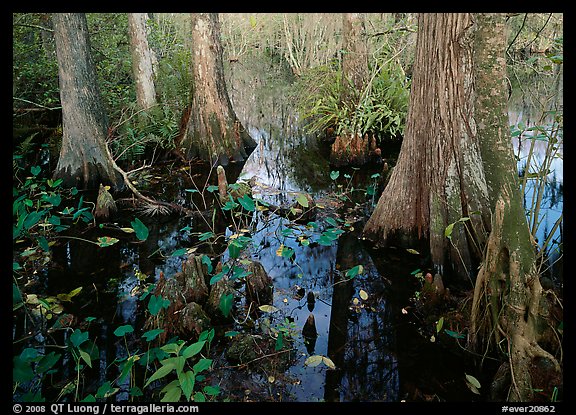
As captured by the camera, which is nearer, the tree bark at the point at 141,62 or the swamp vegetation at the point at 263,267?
the swamp vegetation at the point at 263,267

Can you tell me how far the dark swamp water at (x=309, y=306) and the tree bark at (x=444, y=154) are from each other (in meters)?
0.49

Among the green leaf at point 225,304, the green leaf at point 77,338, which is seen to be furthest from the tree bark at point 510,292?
the green leaf at point 77,338

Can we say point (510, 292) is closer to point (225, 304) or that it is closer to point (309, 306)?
point (309, 306)

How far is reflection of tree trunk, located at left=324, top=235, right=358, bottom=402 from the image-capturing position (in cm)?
309

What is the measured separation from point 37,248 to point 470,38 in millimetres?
4917

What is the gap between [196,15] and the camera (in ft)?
27.9

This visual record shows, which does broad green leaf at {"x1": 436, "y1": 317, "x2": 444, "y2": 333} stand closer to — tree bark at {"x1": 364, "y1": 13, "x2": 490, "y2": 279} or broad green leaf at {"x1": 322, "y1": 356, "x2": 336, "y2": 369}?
A: tree bark at {"x1": 364, "y1": 13, "x2": 490, "y2": 279}

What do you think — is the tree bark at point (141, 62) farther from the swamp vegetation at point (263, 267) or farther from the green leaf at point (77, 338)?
the green leaf at point (77, 338)

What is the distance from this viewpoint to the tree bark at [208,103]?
28.5 ft

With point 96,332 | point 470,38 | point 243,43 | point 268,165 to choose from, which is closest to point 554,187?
point 470,38

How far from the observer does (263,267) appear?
4383 millimetres

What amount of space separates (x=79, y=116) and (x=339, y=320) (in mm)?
5066

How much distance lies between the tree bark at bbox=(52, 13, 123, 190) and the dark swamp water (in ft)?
3.09

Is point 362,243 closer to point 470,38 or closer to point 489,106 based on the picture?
point 489,106
